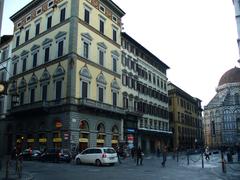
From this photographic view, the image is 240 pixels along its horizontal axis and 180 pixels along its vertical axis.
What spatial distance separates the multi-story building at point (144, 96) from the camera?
49.2 metres

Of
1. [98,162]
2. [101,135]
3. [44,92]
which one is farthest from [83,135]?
[98,162]

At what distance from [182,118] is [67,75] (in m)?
47.6

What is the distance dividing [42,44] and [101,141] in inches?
623

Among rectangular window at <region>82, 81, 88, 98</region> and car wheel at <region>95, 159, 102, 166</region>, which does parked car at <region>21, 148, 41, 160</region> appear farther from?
car wheel at <region>95, 159, 102, 166</region>

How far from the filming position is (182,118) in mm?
77188

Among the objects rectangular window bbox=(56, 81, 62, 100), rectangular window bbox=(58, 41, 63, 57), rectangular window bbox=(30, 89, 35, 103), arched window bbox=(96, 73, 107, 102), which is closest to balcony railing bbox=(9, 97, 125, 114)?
rectangular window bbox=(56, 81, 62, 100)

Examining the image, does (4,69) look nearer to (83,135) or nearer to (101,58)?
(101,58)

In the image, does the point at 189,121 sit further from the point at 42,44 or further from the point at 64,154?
the point at 64,154

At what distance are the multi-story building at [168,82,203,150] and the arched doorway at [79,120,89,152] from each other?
3421 centimetres

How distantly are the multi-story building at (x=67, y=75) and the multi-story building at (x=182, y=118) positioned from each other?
3041 cm

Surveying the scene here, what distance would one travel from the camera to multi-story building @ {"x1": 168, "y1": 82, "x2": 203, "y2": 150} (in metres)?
71.8

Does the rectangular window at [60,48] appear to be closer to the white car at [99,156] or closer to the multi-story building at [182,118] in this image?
the white car at [99,156]

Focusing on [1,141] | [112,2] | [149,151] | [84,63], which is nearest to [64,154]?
[84,63]

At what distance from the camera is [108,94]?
4216 cm
